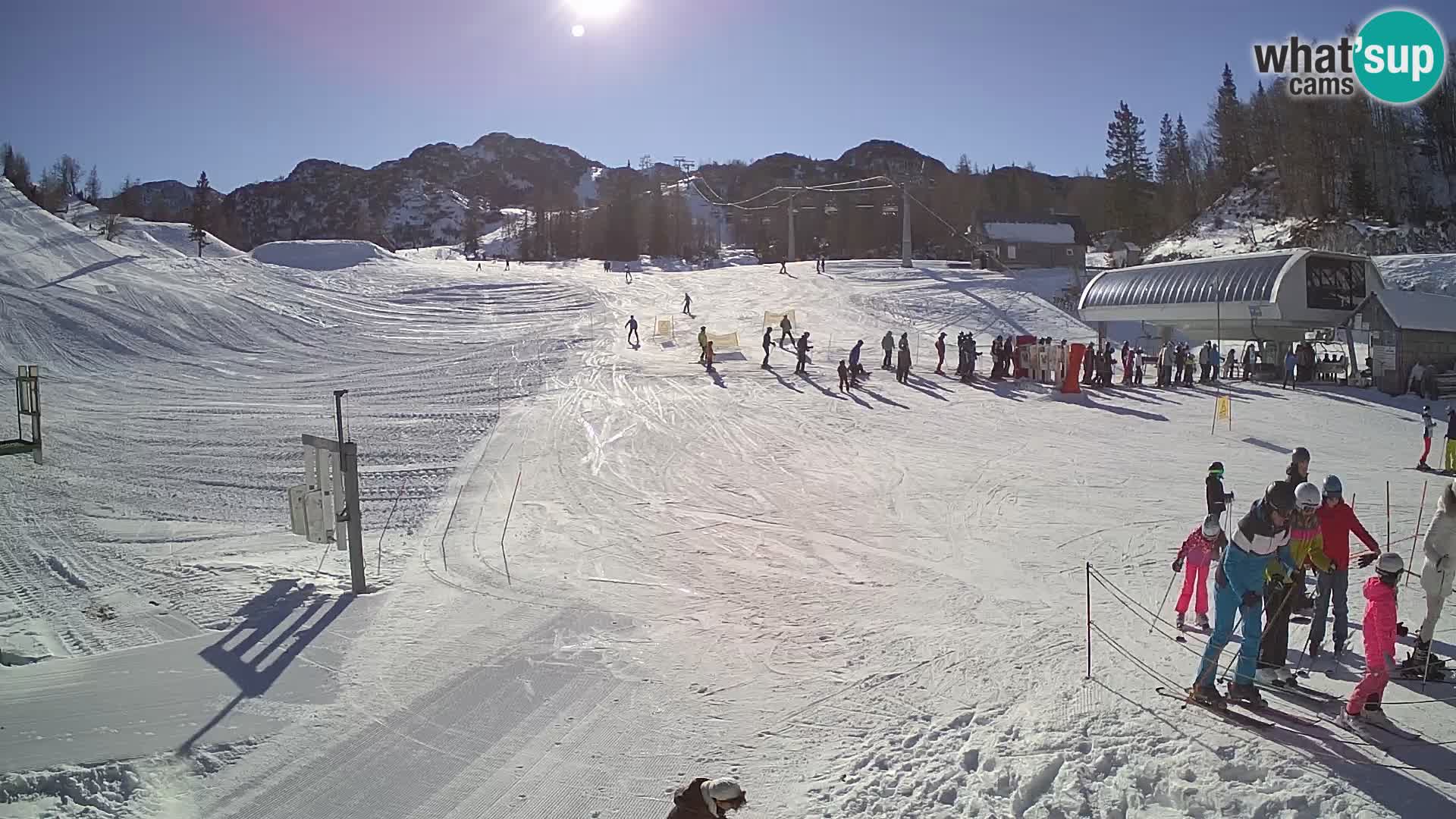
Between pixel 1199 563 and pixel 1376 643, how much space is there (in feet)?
7.57

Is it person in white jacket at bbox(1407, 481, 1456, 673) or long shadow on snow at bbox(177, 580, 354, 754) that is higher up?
person in white jacket at bbox(1407, 481, 1456, 673)

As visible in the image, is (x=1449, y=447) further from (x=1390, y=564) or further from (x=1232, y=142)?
(x=1232, y=142)

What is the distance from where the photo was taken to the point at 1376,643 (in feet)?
17.8

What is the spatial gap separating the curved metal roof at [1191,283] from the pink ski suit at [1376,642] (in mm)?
29509

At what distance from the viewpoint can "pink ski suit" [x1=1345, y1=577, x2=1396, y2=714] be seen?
17.7 ft

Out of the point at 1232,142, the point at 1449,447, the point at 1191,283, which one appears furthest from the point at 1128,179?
the point at 1449,447

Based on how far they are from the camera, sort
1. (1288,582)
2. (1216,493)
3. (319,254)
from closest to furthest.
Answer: (1288,582) < (1216,493) < (319,254)

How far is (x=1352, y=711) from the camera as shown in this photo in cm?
554

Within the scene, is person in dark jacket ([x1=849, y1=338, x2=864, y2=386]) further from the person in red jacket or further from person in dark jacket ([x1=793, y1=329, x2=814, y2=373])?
the person in red jacket

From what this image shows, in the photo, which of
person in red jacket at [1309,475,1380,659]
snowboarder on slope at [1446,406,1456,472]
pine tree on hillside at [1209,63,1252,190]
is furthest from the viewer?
pine tree on hillside at [1209,63,1252,190]

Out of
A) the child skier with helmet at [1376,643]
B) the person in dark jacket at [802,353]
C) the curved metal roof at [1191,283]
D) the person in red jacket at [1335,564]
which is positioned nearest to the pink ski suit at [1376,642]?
the child skier with helmet at [1376,643]

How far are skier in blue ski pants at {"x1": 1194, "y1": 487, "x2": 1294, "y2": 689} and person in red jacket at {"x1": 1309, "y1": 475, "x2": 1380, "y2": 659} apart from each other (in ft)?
4.65

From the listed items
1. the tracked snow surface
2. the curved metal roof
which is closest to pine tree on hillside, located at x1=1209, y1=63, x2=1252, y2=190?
the curved metal roof

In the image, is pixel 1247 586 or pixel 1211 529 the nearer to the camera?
pixel 1247 586
